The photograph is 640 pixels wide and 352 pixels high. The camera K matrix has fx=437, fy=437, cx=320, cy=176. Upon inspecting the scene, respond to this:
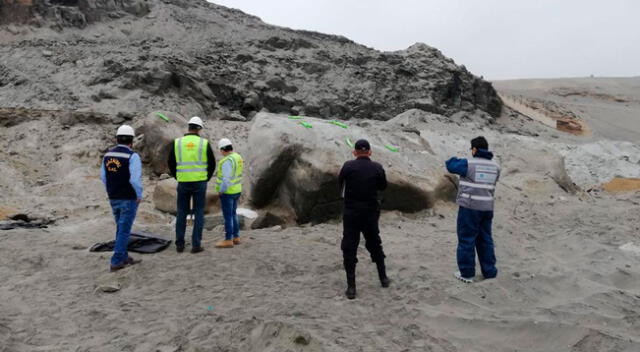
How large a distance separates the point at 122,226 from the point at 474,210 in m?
3.96

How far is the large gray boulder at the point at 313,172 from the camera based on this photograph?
746cm

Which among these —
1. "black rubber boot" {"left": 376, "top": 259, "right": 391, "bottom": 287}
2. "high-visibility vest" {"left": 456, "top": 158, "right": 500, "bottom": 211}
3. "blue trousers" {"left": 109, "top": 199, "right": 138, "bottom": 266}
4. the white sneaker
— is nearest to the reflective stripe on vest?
"blue trousers" {"left": 109, "top": 199, "right": 138, "bottom": 266}

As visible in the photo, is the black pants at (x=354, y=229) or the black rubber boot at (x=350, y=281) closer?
the black rubber boot at (x=350, y=281)

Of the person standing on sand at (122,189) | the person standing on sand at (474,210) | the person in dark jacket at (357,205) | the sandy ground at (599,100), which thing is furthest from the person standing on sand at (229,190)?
the sandy ground at (599,100)

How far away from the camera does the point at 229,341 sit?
10.9 ft

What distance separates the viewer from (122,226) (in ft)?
16.7

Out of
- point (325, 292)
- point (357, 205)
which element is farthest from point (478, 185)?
point (325, 292)

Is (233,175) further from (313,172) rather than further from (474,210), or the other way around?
(474,210)

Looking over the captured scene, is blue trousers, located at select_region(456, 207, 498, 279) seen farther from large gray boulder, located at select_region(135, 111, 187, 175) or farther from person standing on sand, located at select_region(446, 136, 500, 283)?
large gray boulder, located at select_region(135, 111, 187, 175)

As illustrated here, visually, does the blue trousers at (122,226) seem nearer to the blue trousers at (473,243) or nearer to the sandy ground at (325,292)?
the sandy ground at (325,292)

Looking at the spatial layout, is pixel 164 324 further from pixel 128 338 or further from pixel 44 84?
pixel 44 84

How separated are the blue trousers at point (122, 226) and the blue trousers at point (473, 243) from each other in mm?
3728

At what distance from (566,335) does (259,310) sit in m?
2.49

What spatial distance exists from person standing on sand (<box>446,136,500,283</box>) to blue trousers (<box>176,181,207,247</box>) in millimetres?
3128
